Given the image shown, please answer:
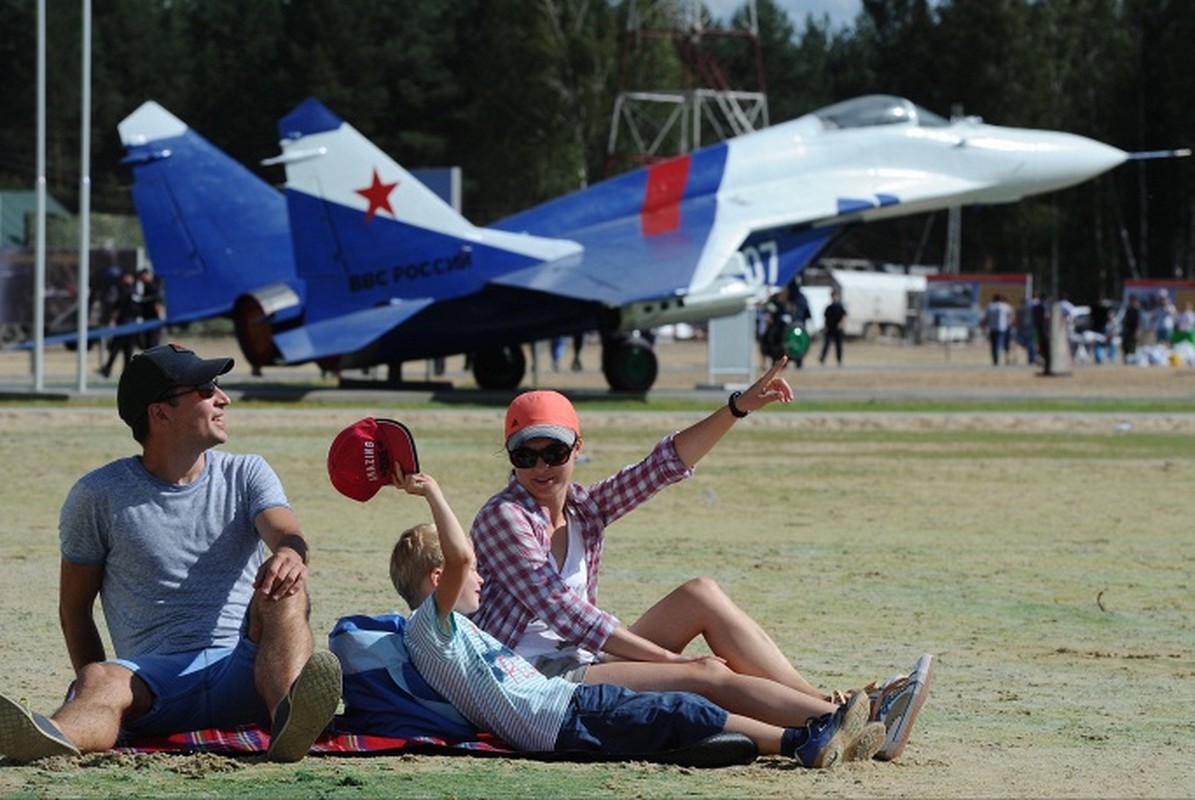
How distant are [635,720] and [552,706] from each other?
0.30m

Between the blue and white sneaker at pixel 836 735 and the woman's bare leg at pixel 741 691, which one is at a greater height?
the woman's bare leg at pixel 741 691

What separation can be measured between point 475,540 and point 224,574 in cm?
93

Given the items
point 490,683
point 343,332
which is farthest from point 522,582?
point 343,332

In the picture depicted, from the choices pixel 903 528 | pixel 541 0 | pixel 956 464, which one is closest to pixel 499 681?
pixel 903 528

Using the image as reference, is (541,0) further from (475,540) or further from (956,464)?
(475,540)

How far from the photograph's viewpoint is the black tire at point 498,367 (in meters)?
36.6

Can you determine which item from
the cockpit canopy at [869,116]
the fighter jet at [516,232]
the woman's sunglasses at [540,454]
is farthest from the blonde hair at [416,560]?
the cockpit canopy at [869,116]

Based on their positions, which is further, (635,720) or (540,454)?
(540,454)

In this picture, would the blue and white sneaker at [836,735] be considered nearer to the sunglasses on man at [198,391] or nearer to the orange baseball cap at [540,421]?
the orange baseball cap at [540,421]

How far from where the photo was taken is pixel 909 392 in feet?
119

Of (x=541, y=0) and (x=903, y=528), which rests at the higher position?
(x=541, y=0)

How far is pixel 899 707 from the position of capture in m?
7.54

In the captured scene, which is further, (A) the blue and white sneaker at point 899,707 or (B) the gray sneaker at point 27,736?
(A) the blue and white sneaker at point 899,707

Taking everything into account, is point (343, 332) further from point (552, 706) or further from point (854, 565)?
point (552, 706)
